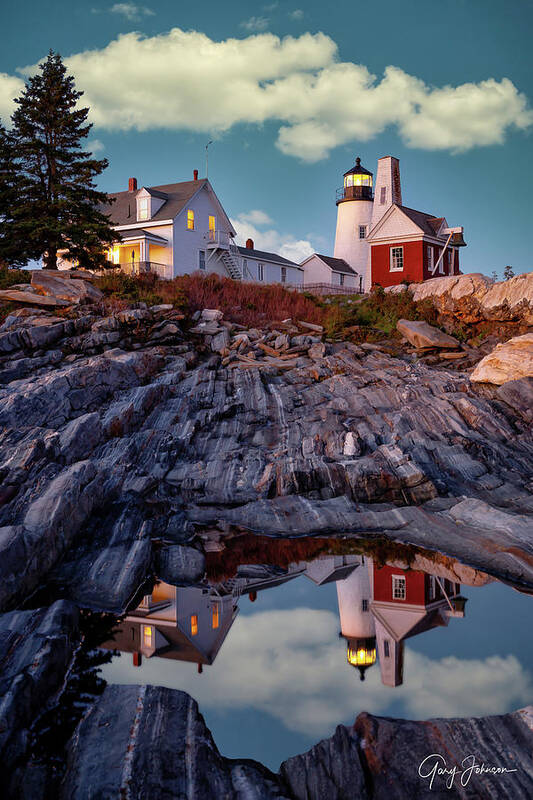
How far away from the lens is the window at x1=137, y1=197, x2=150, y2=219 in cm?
4000

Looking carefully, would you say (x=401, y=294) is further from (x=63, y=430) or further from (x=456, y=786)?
(x=456, y=786)

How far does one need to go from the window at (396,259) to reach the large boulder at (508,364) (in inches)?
758

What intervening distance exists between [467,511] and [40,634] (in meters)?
9.53

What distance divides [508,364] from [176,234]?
25181mm

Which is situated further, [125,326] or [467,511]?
[125,326]

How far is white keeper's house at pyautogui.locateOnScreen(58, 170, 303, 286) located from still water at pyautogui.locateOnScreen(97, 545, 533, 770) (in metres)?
27.5

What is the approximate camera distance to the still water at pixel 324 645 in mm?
8195

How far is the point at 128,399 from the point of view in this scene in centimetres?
1931

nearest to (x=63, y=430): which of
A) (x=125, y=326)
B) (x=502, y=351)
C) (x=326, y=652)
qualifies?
(x=125, y=326)

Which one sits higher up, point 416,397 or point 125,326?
point 125,326

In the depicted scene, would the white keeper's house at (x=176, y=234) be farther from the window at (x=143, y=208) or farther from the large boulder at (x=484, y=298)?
the large boulder at (x=484, y=298)

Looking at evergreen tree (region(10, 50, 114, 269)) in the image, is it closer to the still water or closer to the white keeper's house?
the white keeper's house

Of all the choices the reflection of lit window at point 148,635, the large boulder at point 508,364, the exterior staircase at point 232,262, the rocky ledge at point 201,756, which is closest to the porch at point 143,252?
the exterior staircase at point 232,262

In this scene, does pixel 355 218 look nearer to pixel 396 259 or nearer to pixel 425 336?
pixel 396 259
